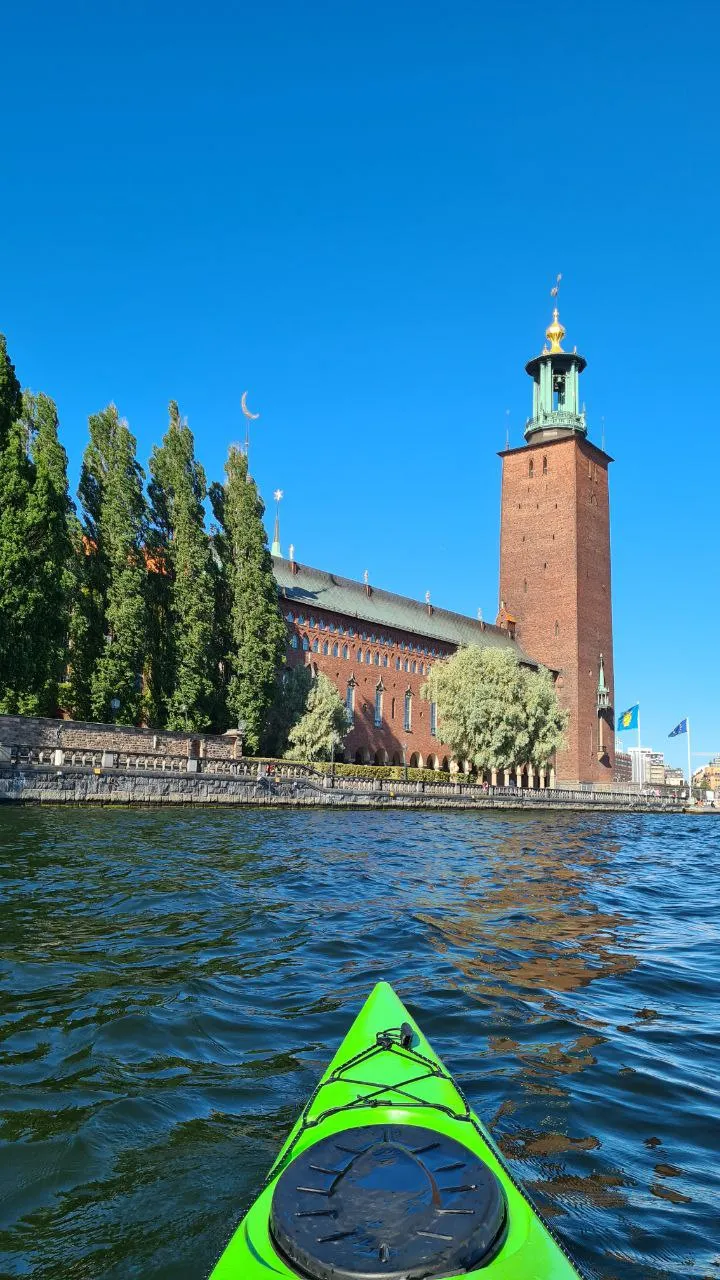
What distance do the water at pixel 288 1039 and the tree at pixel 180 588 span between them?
2612cm

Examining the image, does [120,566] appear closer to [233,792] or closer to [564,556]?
[233,792]

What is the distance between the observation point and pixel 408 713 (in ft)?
222

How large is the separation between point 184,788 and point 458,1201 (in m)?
30.2

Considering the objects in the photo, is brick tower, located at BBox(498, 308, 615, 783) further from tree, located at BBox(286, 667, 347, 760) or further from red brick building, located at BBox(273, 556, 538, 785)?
tree, located at BBox(286, 667, 347, 760)

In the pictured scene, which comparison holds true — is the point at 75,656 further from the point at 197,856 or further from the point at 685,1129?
the point at 685,1129

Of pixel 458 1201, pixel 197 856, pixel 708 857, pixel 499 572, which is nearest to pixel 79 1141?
pixel 458 1201

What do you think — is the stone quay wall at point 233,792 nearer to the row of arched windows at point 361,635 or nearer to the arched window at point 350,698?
the arched window at point 350,698

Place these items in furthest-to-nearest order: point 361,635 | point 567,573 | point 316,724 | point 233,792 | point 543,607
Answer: point 543,607
point 567,573
point 361,635
point 316,724
point 233,792

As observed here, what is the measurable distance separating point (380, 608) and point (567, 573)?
742 inches

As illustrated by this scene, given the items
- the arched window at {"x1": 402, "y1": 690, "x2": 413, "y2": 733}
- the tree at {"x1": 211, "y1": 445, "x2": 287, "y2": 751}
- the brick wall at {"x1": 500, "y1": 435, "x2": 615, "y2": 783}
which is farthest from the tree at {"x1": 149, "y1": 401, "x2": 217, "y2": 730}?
the brick wall at {"x1": 500, "y1": 435, "x2": 615, "y2": 783}

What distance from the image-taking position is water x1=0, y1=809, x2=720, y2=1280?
165 inches

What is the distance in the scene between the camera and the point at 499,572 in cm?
8362

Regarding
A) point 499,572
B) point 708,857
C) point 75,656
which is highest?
point 499,572

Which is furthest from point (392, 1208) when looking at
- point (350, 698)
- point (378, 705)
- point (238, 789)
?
point (378, 705)
